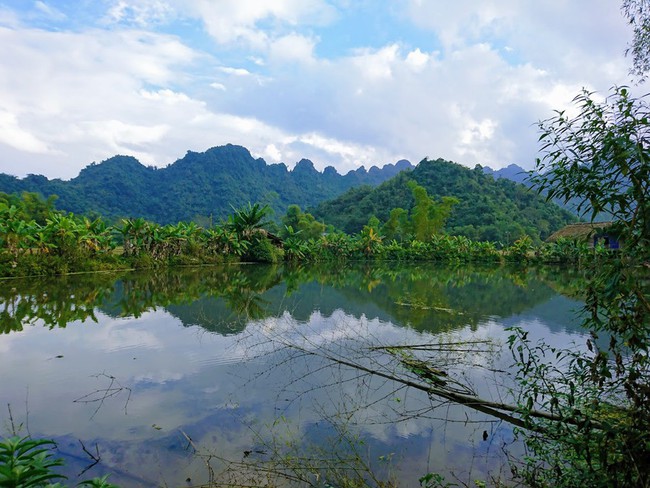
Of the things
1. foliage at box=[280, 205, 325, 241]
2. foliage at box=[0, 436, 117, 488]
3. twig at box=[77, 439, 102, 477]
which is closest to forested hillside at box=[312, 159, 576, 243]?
foliage at box=[280, 205, 325, 241]

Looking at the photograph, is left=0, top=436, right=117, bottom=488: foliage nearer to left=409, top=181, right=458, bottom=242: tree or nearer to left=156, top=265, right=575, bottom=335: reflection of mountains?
left=156, top=265, right=575, bottom=335: reflection of mountains

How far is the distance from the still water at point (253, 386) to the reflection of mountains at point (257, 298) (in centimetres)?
11

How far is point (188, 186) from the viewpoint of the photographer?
62.6 metres

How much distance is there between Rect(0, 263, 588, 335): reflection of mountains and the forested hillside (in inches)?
954

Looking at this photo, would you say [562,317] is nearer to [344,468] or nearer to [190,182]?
[344,468]

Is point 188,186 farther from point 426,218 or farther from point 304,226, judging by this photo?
point 426,218

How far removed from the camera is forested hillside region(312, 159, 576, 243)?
42094mm

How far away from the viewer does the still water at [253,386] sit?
3.77 m

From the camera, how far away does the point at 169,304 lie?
466 inches

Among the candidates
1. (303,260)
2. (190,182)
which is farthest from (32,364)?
(190,182)

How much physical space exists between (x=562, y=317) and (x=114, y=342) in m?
10.4

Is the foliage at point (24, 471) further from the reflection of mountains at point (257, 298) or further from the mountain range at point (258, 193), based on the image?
the mountain range at point (258, 193)

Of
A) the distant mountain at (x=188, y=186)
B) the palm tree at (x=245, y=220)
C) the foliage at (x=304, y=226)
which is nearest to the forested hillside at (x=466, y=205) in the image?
the foliage at (x=304, y=226)

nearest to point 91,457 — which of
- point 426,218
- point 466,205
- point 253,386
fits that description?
point 253,386
